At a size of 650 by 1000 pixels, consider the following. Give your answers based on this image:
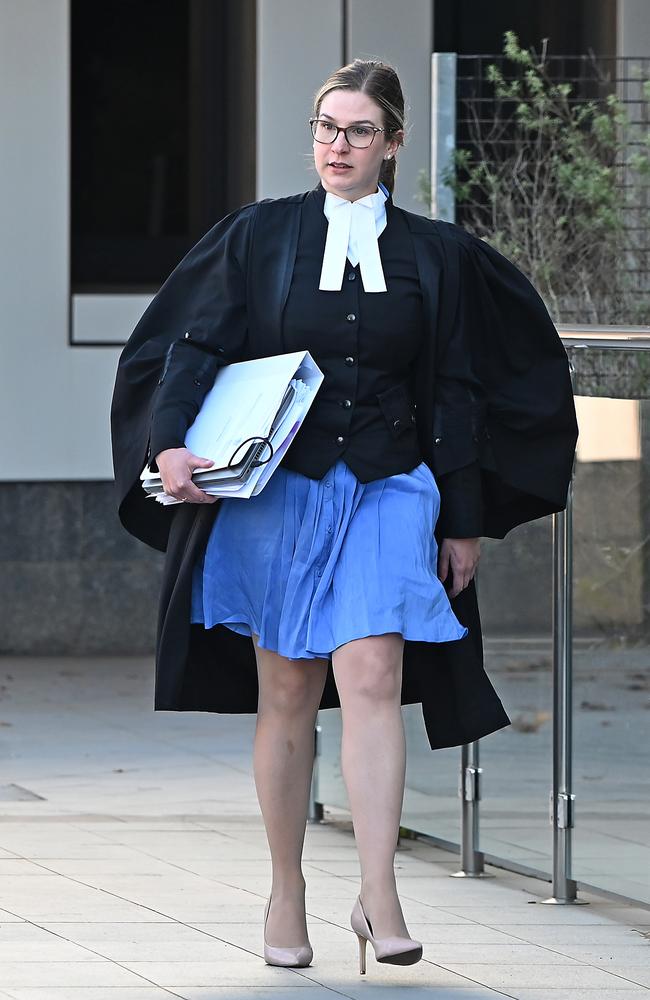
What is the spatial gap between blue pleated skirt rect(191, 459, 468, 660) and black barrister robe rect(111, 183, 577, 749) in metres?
0.09

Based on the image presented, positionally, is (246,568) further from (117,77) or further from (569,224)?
(117,77)

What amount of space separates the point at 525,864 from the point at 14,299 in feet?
20.2

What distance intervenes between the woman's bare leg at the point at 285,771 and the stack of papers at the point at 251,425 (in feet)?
1.27

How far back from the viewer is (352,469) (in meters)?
3.85

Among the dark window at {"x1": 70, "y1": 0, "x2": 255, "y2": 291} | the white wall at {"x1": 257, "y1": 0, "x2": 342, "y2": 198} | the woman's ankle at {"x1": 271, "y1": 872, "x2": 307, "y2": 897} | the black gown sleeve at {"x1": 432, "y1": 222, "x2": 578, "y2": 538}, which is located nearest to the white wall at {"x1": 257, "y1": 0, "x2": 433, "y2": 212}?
the white wall at {"x1": 257, "y1": 0, "x2": 342, "y2": 198}

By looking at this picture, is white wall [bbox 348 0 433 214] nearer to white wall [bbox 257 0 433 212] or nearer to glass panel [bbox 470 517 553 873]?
white wall [bbox 257 0 433 212]

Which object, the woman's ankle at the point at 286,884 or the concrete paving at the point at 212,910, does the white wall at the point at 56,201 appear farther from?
the woman's ankle at the point at 286,884

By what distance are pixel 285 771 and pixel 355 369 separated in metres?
0.82

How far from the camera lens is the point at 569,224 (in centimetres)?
841

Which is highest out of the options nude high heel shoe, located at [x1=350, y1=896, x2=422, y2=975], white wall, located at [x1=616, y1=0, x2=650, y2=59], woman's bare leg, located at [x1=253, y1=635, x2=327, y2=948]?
white wall, located at [x1=616, y1=0, x2=650, y2=59]

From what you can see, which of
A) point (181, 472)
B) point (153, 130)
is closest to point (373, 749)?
point (181, 472)

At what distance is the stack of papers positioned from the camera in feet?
12.2

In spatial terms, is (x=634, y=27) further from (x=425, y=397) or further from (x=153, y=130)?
(x=425, y=397)

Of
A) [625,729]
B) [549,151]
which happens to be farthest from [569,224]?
[625,729]
